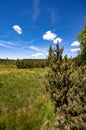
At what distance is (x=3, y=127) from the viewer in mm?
10258

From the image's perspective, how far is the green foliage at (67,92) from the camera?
10539 millimetres

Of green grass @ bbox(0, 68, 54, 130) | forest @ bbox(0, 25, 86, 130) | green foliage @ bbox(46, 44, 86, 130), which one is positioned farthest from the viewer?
green foliage @ bbox(46, 44, 86, 130)

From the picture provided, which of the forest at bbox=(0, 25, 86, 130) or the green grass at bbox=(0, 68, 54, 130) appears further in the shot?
the forest at bbox=(0, 25, 86, 130)

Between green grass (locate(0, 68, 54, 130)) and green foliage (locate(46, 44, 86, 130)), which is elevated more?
green foliage (locate(46, 44, 86, 130))

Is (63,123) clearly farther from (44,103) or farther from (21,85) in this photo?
(21,85)

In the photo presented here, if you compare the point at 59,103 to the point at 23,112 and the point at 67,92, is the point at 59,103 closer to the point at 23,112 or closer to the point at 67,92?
the point at 67,92

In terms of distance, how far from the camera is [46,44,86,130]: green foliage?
10.5 metres

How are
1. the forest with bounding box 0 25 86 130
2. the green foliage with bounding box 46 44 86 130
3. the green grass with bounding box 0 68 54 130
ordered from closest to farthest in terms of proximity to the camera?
the green grass with bounding box 0 68 54 130 < the forest with bounding box 0 25 86 130 < the green foliage with bounding box 46 44 86 130

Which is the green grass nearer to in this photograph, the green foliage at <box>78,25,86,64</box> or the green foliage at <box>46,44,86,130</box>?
the green foliage at <box>46,44,86,130</box>

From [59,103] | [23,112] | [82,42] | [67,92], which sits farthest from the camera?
[82,42]

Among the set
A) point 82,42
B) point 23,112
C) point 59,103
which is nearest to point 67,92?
point 59,103

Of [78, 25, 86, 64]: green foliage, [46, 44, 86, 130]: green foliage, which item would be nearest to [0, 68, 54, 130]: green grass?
[46, 44, 86, 130]: green foliage

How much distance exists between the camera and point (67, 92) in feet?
35.8

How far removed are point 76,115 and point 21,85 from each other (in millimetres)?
19900
